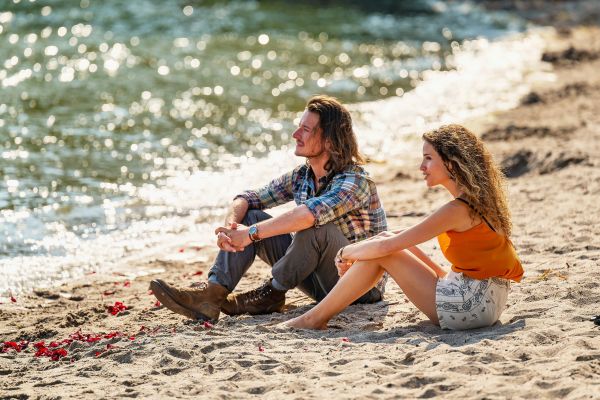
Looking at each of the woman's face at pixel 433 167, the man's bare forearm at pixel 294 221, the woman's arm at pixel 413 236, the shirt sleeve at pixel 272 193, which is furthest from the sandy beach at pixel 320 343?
the woman's face at pixel 433 167

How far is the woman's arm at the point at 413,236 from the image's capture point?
6.03 meters

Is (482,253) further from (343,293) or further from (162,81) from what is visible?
(162,81)

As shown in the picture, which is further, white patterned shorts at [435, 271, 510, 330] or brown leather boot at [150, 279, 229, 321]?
brown leather boot at [150, 279, 229, 321]

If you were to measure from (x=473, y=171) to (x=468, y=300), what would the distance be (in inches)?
31.2

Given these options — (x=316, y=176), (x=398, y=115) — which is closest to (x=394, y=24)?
(x=398, y=115)

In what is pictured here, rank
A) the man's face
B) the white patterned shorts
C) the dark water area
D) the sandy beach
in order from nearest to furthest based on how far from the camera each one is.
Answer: the sandy beach < the white patterned shorts < the man's face < the dark water area

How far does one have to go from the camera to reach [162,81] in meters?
18.2

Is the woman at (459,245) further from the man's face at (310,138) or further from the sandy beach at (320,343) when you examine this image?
the man's face at (310,138)

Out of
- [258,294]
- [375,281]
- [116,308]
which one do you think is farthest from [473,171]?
[116,308]

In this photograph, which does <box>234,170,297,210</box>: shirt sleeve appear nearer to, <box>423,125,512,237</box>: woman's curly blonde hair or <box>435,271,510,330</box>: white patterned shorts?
<box>423,125,512,237</box>: woman's curly blonde hair

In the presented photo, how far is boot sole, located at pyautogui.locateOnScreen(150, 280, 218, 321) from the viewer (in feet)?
22.1

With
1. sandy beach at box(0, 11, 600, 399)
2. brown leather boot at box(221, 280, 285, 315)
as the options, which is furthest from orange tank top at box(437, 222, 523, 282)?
brown leather boot at box(221, 280, 285, 315)

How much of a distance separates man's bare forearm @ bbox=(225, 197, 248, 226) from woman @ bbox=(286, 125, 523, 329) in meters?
1.09

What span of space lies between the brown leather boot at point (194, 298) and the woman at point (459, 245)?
1.07 m
